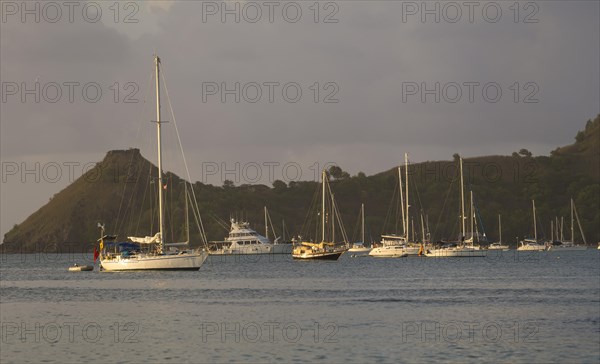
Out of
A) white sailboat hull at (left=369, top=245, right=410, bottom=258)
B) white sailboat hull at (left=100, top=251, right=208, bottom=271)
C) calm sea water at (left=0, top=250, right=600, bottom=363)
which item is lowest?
calm sea water at (left=0, top=250, right=600, bottom=363)

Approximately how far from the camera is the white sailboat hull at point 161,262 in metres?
98.6

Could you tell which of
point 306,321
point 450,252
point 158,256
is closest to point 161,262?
point 158,256

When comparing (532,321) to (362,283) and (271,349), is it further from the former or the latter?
(362,283)

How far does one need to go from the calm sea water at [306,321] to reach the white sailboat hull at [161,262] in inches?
267

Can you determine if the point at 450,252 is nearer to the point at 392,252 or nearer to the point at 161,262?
the point at 392,252

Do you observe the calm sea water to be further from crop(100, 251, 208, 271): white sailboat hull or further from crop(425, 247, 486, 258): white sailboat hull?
crop(425, 247, 486, 258): white sailboat hull

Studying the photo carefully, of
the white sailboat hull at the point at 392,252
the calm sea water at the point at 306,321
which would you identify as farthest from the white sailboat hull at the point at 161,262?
the white sailboat hull at the point at 392,252

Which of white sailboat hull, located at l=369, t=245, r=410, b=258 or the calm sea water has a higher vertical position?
white sailboat hull, located at l=369, t=245, r=410, b=258

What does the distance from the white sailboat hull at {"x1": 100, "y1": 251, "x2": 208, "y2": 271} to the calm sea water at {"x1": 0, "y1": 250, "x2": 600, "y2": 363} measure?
6.77m

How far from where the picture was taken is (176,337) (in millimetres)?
47469

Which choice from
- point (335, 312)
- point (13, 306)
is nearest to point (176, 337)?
point (335, 312)

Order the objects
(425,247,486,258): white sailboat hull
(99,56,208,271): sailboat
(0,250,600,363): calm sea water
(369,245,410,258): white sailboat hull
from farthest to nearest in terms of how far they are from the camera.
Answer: (369,245,410,258): white sailboat hull < (425,247,486,258): white sailboat hull < (99,56,208,271): sailboat < (0,250,600,363): calm sea water

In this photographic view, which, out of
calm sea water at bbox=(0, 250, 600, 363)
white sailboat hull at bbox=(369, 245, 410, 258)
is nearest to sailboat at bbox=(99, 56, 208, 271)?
calm sea water at bbox=(0, 250, 600, 363)

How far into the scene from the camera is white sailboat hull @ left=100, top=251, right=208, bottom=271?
98.6m
